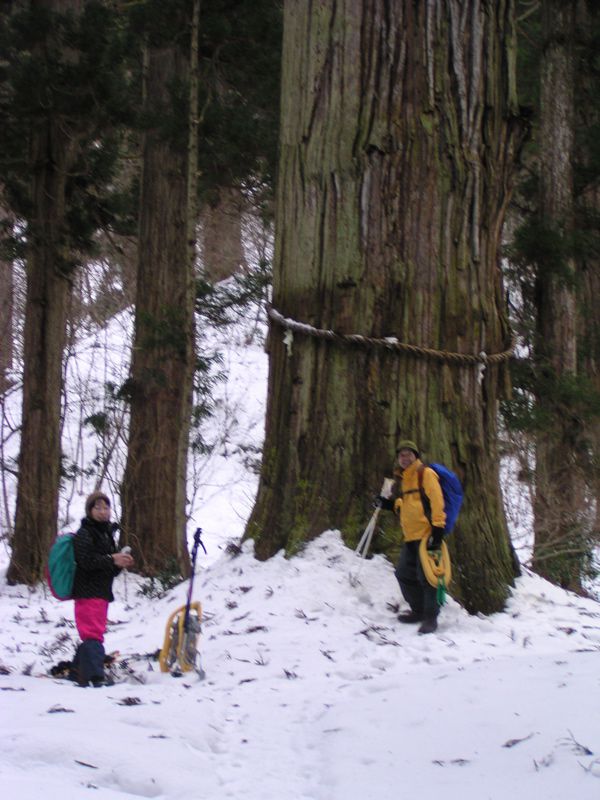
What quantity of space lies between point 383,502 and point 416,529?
29cm

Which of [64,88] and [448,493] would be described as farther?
[64,88]

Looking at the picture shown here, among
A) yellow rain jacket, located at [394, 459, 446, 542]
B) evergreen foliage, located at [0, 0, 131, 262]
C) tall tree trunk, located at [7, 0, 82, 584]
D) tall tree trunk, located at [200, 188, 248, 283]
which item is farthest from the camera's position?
tall tree trunk, located at [200, 188, 248, 283]

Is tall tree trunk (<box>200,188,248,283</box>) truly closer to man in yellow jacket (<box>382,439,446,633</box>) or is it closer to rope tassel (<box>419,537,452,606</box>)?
man in yellow jacket (<box>382,439,446,633</box>)

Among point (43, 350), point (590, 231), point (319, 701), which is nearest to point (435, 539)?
point (319, 701)

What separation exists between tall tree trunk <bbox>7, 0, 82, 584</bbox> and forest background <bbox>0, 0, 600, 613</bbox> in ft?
0.12

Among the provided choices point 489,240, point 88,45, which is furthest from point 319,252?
point 88,45

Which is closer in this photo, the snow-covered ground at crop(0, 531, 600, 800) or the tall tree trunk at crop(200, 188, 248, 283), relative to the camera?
the snow-covered ground at crop(0, 531, 600, 800)

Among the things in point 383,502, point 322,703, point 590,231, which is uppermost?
point 590,231

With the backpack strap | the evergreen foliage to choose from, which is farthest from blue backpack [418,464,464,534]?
the evergreen foliage

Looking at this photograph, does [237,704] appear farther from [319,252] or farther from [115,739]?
[319,252]

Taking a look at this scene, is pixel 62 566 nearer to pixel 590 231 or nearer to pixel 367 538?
pixel 367 538

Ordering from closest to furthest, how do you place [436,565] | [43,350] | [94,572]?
1. [436,565]
2. [94,572]
3. [43,350]

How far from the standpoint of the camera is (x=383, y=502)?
5969 mm

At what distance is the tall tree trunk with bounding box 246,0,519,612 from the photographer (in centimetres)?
609
